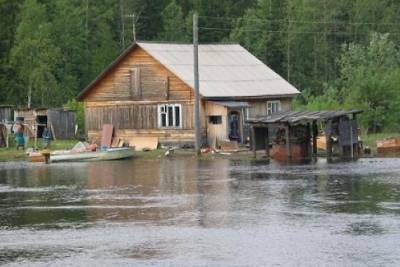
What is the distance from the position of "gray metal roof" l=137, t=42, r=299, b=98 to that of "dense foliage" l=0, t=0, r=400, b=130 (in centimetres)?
694

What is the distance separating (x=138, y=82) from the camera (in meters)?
59.5

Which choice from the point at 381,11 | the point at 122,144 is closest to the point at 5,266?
the point at 122,144

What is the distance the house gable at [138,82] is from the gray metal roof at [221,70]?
57cm

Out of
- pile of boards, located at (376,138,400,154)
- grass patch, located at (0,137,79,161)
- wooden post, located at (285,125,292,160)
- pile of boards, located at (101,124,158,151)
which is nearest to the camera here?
wooden post, located at (285,125,292,160)

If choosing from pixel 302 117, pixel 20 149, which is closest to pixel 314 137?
pixel 302 117

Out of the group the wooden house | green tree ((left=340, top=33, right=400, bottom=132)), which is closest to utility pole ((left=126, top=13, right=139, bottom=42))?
the wooden house

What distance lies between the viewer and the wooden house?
5675 centimetres

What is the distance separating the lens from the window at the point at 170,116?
57.9 meters

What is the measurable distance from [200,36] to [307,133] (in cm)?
4700

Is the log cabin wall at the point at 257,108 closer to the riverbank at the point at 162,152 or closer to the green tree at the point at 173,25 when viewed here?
the riverbank at the point at 162,152

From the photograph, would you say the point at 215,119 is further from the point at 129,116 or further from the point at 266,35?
the point at 266,35

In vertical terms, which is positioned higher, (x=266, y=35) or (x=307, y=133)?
(x=266, y=35)

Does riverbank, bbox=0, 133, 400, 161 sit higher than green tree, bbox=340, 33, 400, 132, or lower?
lower

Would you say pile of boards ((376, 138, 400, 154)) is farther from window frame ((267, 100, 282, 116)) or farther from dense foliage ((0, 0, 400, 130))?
dense foliage ((0, 0, 400, 130))
